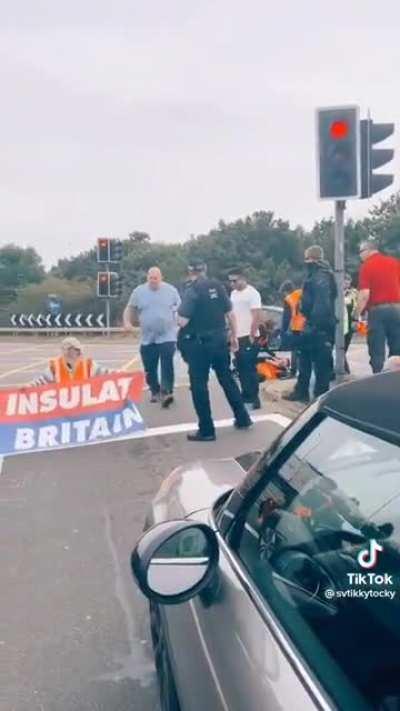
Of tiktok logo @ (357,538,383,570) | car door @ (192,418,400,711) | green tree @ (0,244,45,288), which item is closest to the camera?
car door @ (192,418,400,711)

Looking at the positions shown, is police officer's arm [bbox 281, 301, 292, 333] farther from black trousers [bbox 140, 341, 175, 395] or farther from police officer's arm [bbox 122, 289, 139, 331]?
police officer's arm [bbox 122, 289, 139, 331]

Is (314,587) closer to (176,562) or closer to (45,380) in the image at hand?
(176,562)

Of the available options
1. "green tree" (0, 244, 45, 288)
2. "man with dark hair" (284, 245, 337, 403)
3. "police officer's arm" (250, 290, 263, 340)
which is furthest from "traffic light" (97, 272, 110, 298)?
"green tree" (0, 244, 45, 288)

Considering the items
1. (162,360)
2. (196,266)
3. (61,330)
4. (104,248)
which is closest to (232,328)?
(196,266)

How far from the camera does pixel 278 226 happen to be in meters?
63.1

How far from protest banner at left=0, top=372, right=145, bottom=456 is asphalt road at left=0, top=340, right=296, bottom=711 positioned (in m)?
0.29

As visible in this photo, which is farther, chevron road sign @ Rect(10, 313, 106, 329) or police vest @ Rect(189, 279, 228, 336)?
chevron road sign @ Rect(10, 313, 106, 329)

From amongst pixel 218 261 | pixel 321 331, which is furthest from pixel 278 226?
pixel 321 331

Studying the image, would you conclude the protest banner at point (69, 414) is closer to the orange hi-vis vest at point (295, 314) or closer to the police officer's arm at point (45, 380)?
the police officer's arm at point (45, 380)

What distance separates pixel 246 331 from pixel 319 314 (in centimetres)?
129

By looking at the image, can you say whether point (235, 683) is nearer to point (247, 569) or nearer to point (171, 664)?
point (247, 569)

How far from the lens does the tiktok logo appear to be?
1990 mm

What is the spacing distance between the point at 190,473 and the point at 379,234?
47.2 metres

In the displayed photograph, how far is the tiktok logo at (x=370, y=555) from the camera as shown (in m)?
1.99
